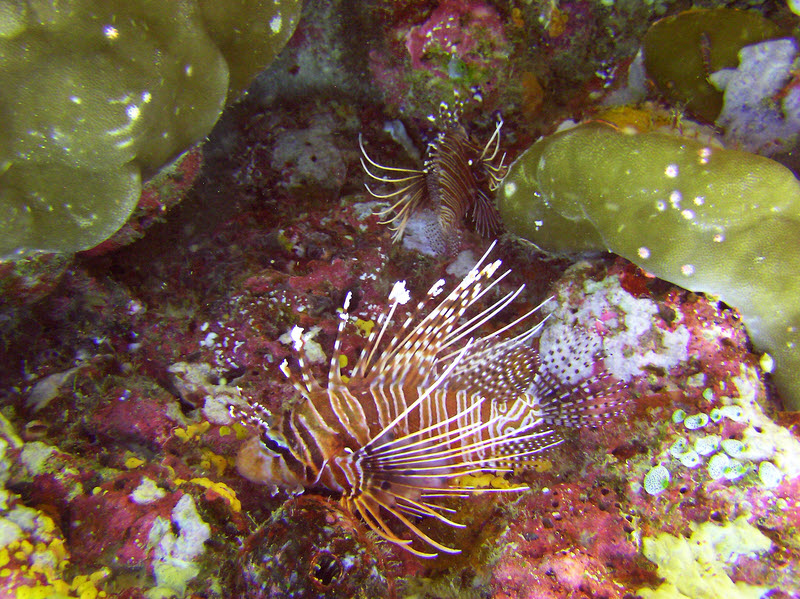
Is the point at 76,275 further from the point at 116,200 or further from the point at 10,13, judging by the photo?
the point at 10,13

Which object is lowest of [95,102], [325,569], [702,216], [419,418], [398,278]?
[325,569]

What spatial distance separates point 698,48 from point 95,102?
367cm

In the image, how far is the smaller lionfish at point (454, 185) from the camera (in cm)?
342

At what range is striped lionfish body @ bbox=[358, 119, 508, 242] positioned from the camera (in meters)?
3.42

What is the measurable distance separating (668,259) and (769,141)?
1.41 meters

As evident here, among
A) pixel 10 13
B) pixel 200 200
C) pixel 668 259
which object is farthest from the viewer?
pixel 200 200

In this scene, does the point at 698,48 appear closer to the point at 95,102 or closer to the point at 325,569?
the point at 95,102

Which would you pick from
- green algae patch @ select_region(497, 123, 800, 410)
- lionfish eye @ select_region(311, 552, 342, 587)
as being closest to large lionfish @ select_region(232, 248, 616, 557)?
lionfish eye @ select_region(311, 552, 342, 587)

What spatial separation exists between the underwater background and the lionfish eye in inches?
0.5

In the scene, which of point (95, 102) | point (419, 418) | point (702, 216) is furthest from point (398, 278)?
point (95, 102)

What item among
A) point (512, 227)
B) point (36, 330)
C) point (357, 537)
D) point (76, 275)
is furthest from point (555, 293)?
point (36, 330)

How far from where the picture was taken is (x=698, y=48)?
2873mm

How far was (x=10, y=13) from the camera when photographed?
5.34 ft

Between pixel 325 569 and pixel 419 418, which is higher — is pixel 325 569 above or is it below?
below
